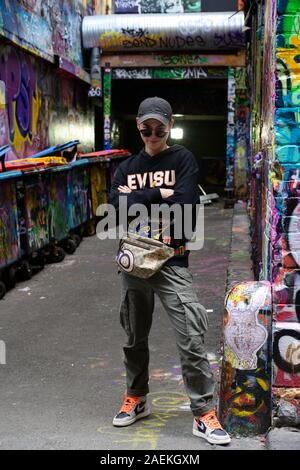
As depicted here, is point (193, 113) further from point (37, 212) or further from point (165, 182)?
point (165, 182)

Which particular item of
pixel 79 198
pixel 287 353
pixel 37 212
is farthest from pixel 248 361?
pixel 79 198

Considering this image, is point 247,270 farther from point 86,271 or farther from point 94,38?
point 94,38

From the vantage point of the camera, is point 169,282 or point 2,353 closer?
point 169,282

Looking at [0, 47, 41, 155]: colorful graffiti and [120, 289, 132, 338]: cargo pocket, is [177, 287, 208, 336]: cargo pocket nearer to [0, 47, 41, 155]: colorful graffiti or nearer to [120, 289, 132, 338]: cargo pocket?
[120, 289, 132, 338]: cargo pocket

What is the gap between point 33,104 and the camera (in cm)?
1130

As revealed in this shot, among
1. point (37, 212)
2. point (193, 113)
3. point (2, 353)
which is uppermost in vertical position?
point (193, 113)

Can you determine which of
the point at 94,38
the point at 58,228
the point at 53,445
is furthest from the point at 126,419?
the point at 94,38

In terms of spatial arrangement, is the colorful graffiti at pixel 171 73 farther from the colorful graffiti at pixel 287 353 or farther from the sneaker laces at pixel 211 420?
the sneaker laces at pixel 211 420

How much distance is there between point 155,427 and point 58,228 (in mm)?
6161

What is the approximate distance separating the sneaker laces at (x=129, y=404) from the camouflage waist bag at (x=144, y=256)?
0.84 m

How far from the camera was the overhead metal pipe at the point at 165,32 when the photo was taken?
1481 cm

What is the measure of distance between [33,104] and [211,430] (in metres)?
8.88

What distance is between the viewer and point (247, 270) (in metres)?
6.59

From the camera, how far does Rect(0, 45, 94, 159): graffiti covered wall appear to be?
9.77 m
